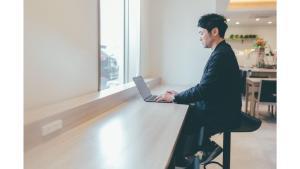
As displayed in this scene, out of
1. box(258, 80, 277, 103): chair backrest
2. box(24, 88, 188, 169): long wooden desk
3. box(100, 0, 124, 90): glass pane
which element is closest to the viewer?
box(24, 88, 188, 169): long wooden desk

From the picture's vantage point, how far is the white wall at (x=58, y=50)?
5.40 ft

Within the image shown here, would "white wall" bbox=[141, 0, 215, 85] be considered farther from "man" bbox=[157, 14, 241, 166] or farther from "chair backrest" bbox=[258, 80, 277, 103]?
"man" bbox=[157, 14, 241, 166]

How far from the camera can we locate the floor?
10.7 ft

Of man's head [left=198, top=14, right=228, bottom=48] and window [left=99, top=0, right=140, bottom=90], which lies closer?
man's head [left=198, top=14, right=228, bottom=48]

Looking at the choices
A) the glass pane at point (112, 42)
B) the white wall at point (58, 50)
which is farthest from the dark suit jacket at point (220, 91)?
the glass pane at point (112, 42)

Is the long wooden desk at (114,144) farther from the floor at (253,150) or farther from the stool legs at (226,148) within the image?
the floor at (253,150)

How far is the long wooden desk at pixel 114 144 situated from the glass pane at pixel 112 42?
3.30ft

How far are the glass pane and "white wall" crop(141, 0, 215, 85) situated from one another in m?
0.46

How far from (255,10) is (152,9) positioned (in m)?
4.88

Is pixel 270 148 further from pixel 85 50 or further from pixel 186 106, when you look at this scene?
pixel 85 50

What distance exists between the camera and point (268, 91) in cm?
530

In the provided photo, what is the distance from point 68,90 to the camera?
2.09 m

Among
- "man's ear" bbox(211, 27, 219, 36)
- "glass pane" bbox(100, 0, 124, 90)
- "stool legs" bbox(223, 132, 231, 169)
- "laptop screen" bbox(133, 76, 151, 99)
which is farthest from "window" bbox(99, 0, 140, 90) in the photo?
"stool legs" bbox(223, 132, 231, 169)
